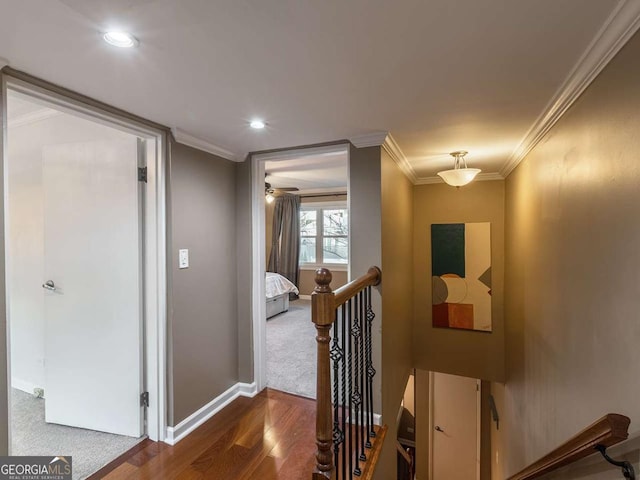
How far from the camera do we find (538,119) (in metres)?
1.87

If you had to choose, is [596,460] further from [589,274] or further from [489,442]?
[489,442]

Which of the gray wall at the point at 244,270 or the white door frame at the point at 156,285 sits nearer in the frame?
the white door frame at the point at 156,285

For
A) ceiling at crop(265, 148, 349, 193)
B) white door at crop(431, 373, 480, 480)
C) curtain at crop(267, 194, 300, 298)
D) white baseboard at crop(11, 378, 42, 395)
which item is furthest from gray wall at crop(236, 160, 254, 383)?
curtain at crop(267, 194, 300, 298)

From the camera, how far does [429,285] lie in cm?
383

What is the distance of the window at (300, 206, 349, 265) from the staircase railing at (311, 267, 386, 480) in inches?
176

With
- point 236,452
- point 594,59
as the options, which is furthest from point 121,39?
point 236,452

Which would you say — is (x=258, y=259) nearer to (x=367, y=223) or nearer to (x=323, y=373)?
(x=367, y=223)

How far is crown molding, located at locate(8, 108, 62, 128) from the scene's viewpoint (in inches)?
94.2

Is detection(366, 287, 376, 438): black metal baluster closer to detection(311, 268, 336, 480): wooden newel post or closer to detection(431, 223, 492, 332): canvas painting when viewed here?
detection(311, 268, 336, 480): wooden newel post

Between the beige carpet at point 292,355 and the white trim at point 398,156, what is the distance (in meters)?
2.18

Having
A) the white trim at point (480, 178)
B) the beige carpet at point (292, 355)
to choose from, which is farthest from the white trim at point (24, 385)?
the white trim at point (480, 178)

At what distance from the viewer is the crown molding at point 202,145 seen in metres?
2.09

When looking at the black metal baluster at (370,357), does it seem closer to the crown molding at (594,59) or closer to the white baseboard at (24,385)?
the crown molding at (594,59)

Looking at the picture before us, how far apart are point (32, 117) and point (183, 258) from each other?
1.86 meters
